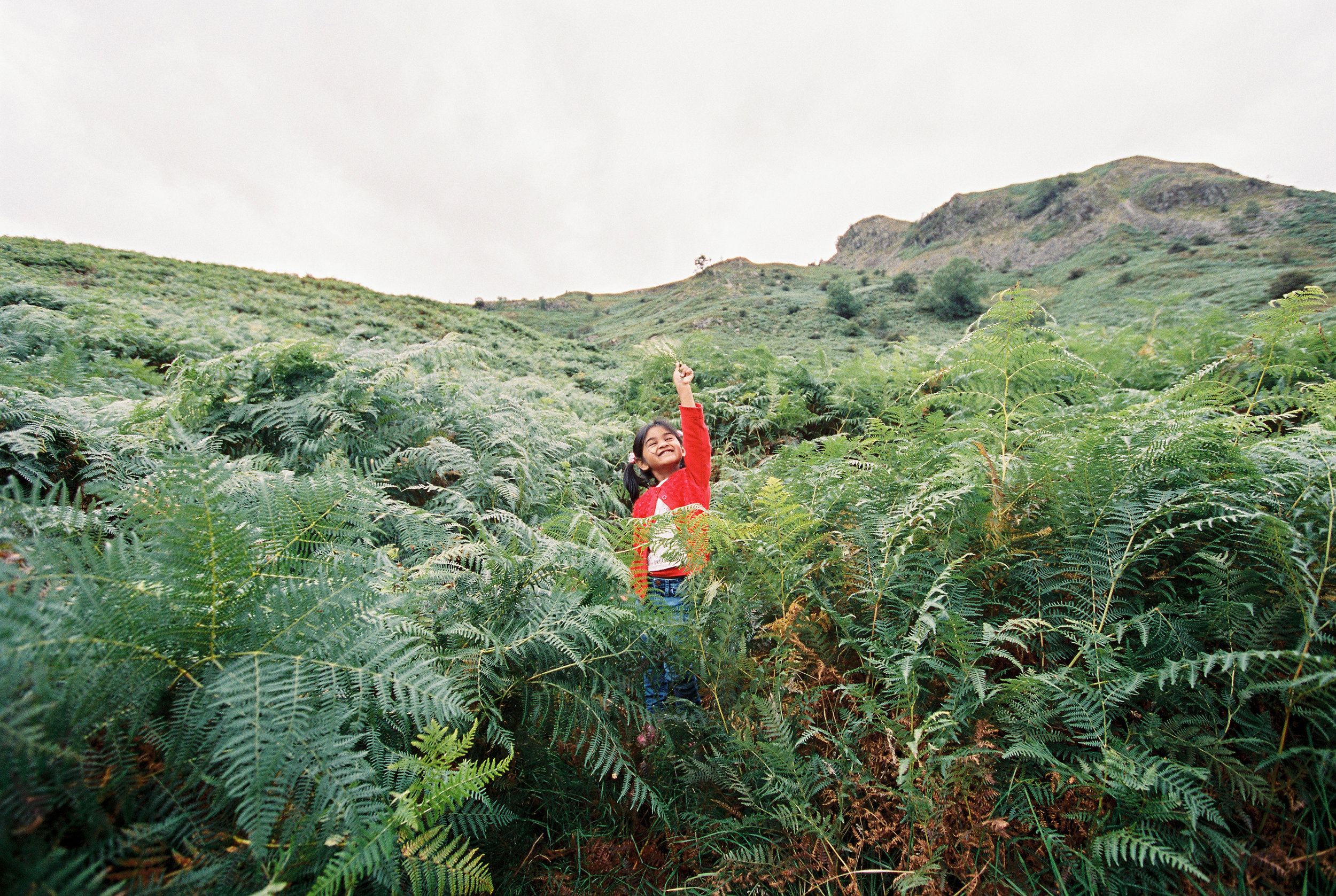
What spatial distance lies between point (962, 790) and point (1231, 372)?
14.8ft

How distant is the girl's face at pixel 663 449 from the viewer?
150 inches

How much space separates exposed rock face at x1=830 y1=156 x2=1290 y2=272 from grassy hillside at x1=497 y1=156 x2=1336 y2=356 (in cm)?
19

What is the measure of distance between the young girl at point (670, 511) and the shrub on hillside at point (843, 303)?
97.9ft

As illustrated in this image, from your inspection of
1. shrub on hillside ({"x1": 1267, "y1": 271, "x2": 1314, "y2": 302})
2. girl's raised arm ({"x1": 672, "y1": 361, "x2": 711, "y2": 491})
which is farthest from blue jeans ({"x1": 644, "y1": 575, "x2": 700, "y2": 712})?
shrub on hillside ({"x1": 1267, "y1": 271, "x2": 1314, "y2": 302})

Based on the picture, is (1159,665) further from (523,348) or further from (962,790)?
(523,348)

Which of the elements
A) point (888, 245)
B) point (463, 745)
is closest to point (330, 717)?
point (463, 745)

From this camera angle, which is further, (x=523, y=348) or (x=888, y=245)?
(x=888, y=245)

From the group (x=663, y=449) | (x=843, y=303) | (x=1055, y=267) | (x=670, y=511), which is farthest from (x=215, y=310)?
(x=1055, y=267)

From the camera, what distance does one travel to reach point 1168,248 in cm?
3559

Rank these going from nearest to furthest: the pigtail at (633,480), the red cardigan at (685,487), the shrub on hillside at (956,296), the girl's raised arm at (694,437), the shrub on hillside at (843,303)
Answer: the red cardigan at (685,487) → the girl's raised arm at (694,437) → the pigtail at (633,480) → the shrub on hillside at (843,303) → the shrub on hillside at (956,296)

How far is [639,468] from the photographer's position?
4.08 meters

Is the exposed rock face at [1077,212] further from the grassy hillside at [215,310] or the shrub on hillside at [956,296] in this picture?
the grassy hillside at [215,310]

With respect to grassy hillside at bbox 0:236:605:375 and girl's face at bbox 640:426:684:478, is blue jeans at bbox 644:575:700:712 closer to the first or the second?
girl's face at bbox 640:426:684:478

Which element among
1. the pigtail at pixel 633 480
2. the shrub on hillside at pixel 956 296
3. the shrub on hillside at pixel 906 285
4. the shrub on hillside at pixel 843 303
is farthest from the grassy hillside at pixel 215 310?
the shrub on hillside at pixel 906 285
